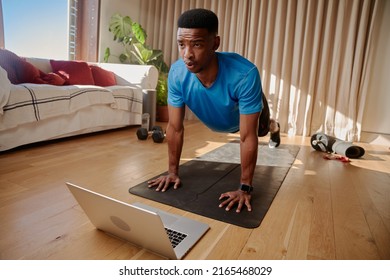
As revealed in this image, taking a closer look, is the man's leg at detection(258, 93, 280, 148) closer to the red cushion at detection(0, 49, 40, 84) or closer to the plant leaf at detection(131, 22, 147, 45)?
the red cushion at detection(0, 49, 40, 84)

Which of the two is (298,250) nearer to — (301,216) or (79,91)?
(301,216)

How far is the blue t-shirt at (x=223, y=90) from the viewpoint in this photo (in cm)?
127

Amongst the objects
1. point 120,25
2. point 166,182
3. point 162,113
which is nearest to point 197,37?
point 166,182

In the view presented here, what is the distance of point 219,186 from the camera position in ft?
5.07

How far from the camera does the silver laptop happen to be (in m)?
0.82

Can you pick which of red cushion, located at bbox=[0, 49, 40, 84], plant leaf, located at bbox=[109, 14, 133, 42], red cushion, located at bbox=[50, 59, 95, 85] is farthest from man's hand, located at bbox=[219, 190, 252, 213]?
plant leaf, located at bbox=[109, 14, 133, 42]

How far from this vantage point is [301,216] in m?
1.28

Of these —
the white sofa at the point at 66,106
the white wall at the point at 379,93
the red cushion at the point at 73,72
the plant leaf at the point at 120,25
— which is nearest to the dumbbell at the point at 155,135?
the white sofa at the point at 66,106

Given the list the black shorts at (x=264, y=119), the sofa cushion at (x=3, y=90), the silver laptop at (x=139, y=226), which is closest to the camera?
the silver laptop at (x=139, y=226)

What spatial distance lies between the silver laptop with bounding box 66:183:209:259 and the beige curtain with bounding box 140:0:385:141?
9.26 ft

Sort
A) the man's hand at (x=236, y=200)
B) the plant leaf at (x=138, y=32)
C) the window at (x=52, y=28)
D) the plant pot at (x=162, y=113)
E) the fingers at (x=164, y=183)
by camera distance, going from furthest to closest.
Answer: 1. the plant pot at (x=162, y=113)
2. the plant leaf at (x=138, y=32)
3. the window at (x=52, y=28)
4. the fingers at (x=164, y=183)
5. the man's hand at (x=236, y=200)

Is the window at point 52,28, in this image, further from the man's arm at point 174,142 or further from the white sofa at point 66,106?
the man's arm at point 174,142

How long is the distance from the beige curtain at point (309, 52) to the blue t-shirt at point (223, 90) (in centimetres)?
226
